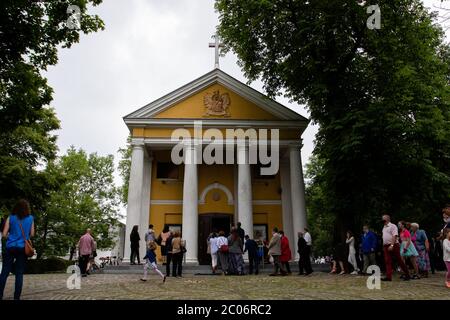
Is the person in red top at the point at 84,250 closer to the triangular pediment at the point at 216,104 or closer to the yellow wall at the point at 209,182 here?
the yellow wall at the point at 209,182

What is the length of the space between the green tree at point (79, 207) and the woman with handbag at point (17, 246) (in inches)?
935

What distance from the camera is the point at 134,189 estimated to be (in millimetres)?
19219

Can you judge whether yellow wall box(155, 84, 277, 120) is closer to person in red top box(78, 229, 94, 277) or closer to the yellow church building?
the yellow church building

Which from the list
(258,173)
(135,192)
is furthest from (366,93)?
(135,192)

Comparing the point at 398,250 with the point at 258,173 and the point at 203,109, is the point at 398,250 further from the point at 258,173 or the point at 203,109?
the point at 203,109

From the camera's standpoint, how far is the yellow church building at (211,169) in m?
19.6

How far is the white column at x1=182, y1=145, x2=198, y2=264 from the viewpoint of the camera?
60.0 ft

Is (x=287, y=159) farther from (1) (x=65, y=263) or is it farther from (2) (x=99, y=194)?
(2) (x=99, y=194)

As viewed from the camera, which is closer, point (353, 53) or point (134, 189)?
point (353, 53)

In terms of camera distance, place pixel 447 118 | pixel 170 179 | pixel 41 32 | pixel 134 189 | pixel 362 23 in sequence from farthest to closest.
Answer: pixel 170 179
pixel 134 189
pixel 447 118
pixel 362 23
pixel 41 32

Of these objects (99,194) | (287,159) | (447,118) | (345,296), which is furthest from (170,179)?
(99,194)

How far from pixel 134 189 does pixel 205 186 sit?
4.68 m

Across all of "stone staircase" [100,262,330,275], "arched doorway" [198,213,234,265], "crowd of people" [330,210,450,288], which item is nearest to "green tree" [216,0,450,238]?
"crowd of people" [330,210,450,288]

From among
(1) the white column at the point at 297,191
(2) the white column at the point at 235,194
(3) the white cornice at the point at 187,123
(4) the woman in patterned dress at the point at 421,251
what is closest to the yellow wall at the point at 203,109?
(3) the white cornice at the point at 187,123
